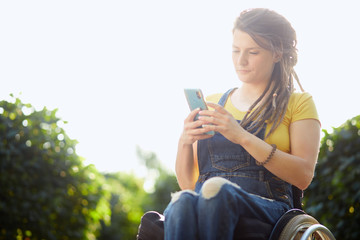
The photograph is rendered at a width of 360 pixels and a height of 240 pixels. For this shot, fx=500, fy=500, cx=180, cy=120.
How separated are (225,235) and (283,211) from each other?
45 centimetres

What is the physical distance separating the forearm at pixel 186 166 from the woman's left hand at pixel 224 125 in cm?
29

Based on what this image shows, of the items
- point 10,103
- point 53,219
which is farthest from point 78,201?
point 10,103

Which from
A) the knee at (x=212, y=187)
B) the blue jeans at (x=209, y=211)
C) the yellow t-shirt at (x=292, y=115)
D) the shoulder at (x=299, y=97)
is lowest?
the blue jeans at (x=209, y=211)

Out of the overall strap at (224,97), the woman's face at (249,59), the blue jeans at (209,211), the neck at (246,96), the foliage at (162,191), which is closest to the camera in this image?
the blue jeans at (209,211)

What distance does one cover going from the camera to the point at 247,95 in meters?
2.63

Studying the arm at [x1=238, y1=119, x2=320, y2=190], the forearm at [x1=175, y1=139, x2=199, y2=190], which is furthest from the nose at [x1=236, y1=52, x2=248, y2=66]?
the forearm at [x1=175, y1=139, x2=199, y2=190]

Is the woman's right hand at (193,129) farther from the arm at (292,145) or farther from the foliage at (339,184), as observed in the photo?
the foliage at (339,184)

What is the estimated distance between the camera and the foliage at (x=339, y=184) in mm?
4211

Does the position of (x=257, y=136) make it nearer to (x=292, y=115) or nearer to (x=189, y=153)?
(x=292, y=115)

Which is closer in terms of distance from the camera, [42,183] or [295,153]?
[295,153]

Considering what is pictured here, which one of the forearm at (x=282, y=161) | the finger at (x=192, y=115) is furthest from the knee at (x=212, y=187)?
the finger at (x=192, y=115)

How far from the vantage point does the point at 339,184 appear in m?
4.33

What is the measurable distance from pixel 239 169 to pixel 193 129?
11.3 inches

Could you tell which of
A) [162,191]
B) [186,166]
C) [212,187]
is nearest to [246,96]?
[186,166]
